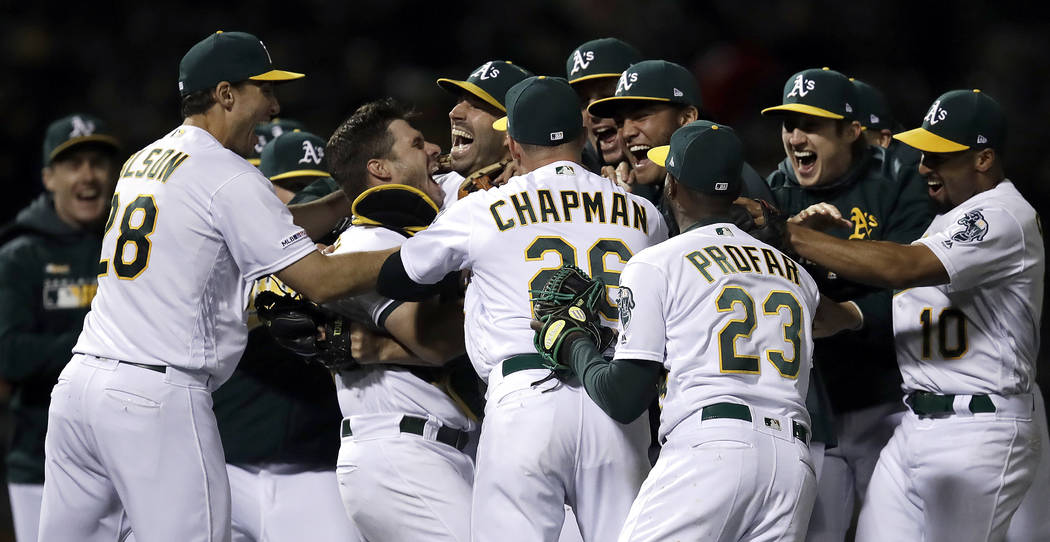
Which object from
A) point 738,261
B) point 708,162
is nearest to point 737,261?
point 738,261

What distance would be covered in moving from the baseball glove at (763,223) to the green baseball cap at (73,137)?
462 cm

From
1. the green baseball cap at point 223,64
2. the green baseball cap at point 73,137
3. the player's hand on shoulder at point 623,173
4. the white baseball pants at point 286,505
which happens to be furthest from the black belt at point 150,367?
the green baseball cap at point 73,137

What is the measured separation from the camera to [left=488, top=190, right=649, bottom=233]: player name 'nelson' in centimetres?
474

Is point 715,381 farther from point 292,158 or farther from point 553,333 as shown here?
point 292,158

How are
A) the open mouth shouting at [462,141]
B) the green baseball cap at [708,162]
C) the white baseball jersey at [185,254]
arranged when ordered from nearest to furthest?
the green baseball cap at [708,162] → the white baseball jersey at [185,254] → the open mouth shouting at [462,141]

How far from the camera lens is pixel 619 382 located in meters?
4.30

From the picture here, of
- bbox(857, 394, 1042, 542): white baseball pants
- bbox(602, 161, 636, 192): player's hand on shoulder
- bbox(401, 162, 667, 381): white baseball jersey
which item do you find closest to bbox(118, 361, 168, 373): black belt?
bbox(401, 162, 667, 381): white baseball jersey

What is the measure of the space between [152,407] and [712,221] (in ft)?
7.09

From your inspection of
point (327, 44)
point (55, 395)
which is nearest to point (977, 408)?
point (55, 395)

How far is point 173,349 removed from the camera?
4.79 metres

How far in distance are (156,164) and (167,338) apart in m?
0.69

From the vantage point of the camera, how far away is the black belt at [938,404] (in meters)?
5.44

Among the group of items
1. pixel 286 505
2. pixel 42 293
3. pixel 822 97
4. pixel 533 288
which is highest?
pixel 822 97

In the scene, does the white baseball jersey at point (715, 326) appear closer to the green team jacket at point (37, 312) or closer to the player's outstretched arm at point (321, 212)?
the player's outstretched arm at point (321, 212)
